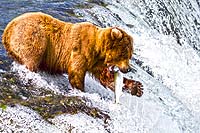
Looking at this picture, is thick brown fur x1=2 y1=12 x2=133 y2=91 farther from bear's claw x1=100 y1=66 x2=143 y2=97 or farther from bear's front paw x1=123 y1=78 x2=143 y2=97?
bear's front paw x1=123 y1=78 x2=143 y2=97

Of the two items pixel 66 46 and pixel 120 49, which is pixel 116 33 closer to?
pixel 120 49

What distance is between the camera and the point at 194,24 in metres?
12.2

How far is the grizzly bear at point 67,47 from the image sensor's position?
18.9ft

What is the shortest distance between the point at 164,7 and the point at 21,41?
6255mm

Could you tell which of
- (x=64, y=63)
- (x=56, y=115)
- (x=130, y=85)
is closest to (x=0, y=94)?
(x=56, y=115)

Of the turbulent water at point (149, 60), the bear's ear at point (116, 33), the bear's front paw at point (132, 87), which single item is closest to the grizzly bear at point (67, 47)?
the bear's ear at point (116, 33)

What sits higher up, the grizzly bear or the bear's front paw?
the grizzly bear

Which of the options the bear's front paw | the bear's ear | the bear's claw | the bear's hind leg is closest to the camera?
the bear's ear

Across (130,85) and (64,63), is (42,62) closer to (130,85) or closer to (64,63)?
(64,63)

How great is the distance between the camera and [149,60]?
866cm

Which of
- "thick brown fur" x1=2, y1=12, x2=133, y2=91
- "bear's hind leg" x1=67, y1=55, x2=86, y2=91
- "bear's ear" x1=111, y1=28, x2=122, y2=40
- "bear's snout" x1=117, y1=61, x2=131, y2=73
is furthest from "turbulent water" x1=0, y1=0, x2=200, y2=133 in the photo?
"bear's ear" x1=111, y1=28, x2=122, y2=40

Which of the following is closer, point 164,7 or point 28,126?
point 28,126

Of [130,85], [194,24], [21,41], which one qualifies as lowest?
[194,24]

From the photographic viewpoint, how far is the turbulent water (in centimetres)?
581
